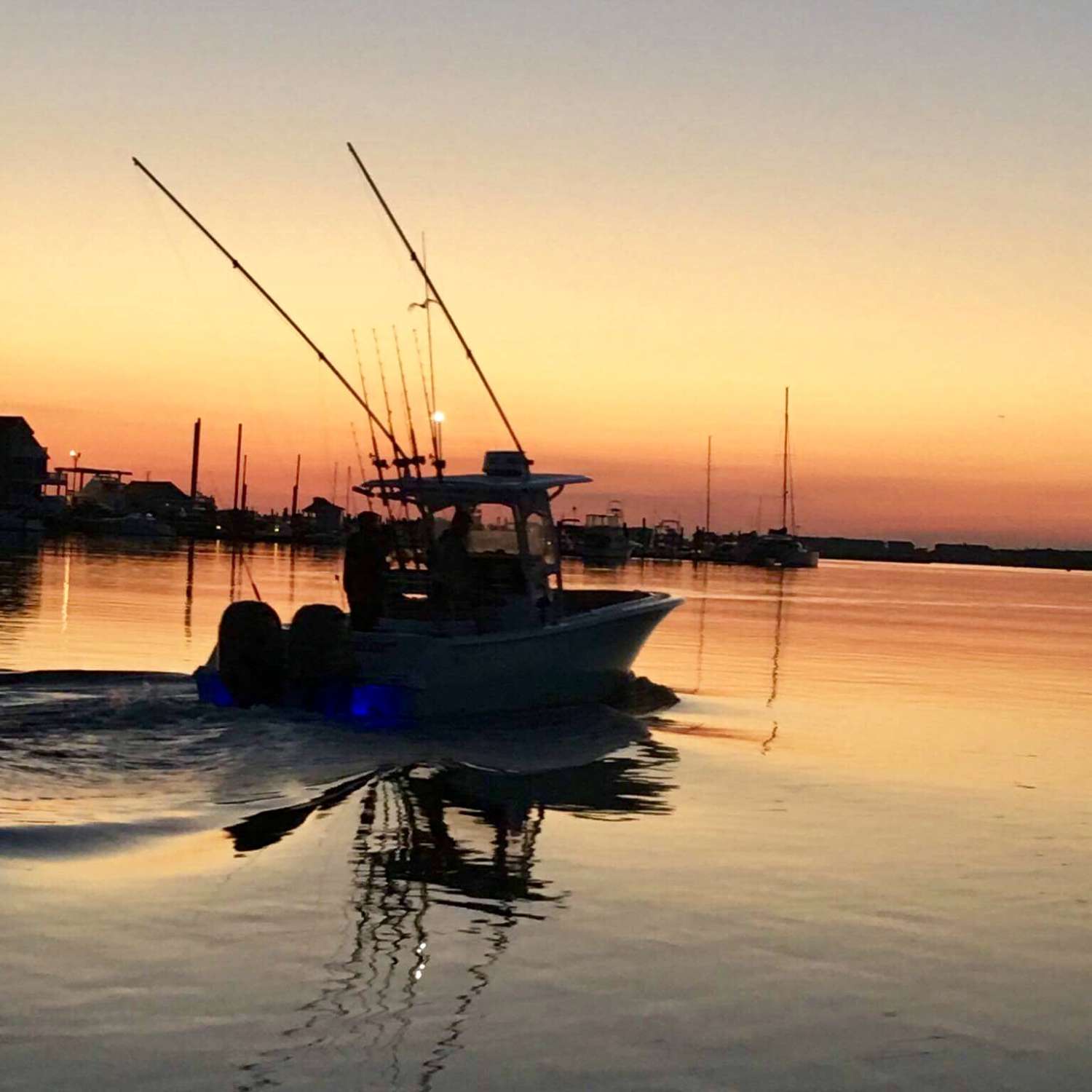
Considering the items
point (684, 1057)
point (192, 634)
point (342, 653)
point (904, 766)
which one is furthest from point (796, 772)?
point (192, 634)

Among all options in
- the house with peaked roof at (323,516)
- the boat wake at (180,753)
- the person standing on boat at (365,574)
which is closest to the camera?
the boat wake at (180,753)

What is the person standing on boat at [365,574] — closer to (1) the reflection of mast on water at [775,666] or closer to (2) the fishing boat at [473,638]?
(2) the fishing boat at [473,638]

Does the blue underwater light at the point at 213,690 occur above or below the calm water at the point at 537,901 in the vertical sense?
above

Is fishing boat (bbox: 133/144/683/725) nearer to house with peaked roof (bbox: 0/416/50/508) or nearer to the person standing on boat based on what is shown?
the person standing on boat

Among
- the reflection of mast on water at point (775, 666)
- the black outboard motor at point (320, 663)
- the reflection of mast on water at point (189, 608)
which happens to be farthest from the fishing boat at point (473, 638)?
the reflection of mast on water at point (189, 608)

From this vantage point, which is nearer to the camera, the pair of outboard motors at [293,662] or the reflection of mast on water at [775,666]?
the pair of outboard motors at [293,662]

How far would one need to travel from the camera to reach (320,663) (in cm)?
1534

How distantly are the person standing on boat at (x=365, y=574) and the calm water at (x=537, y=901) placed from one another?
1846 mm

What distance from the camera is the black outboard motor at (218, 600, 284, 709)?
50.7 feet

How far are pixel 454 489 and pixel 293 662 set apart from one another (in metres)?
3.56

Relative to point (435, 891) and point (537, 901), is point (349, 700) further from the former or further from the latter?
point (537, 901)

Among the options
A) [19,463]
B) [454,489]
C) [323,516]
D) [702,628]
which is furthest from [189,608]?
[323,516]

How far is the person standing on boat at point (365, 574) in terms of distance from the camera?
16875mm

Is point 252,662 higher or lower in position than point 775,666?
higher
